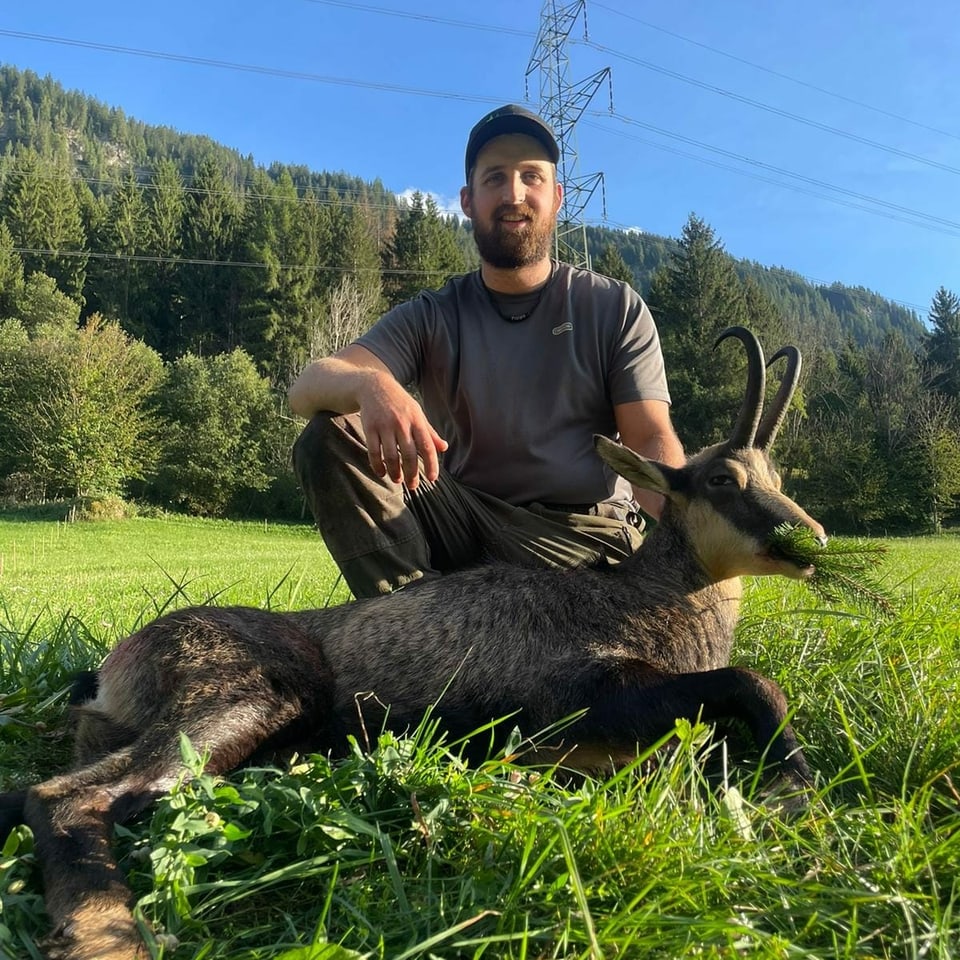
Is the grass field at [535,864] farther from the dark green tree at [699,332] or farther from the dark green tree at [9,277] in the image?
the dark green tree at [9,277]

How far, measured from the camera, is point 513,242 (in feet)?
15.1

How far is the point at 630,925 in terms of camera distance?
5.26ft

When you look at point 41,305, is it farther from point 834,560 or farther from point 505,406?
point 834,560

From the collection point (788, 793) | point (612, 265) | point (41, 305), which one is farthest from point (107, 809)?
point (41, 305)

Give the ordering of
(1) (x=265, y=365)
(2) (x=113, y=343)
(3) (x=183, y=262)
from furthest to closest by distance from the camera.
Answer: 1. (3) (x=183, y=262)
2. (1) (x=265, y=365)
3. (2) (x=113, y=343)

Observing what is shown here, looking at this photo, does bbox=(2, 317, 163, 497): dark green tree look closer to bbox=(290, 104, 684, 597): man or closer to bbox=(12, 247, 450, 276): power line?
bbox=(12, 247, 450, 276): power line

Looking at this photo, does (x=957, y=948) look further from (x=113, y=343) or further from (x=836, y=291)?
(x=836, y=291)

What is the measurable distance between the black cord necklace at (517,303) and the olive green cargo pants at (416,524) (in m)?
1.09

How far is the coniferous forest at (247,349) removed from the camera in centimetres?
4053

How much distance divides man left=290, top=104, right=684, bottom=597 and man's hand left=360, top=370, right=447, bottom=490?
2.04 feet

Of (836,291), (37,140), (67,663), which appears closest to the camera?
(67,663)

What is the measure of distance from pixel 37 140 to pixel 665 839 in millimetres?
214865

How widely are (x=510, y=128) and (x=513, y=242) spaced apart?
72 cm

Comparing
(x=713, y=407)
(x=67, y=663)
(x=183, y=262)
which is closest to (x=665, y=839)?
(x=67, y=663)
